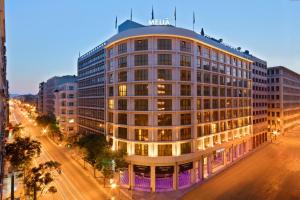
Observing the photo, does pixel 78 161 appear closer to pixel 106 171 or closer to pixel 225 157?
pixel 106 171

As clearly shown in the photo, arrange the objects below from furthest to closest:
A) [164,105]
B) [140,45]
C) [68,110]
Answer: [68,110], [140,45], [164,105]

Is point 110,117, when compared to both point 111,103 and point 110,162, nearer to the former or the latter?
point 111,103

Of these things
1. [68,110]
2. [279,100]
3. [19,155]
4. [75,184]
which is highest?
[279,100]

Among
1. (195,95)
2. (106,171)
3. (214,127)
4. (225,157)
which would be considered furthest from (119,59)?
(225,157)

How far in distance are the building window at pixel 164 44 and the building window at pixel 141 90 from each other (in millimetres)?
7776

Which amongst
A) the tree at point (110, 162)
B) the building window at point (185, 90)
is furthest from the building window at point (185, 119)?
the tree at point (110, 162)

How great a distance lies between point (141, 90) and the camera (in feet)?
147

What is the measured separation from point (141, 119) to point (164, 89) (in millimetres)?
7217

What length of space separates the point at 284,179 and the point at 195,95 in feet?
79.9

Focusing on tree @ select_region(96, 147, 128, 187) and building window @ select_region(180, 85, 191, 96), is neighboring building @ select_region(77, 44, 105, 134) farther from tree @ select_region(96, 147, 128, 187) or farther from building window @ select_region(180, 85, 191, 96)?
building window @ select_region(180, 85, 191, 96)

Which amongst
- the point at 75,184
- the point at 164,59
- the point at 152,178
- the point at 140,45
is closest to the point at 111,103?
the point at 140,45

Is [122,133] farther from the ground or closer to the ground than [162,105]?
closer to the ground

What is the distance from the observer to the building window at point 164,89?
44.1 meters

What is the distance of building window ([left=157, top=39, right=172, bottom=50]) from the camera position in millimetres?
44188
